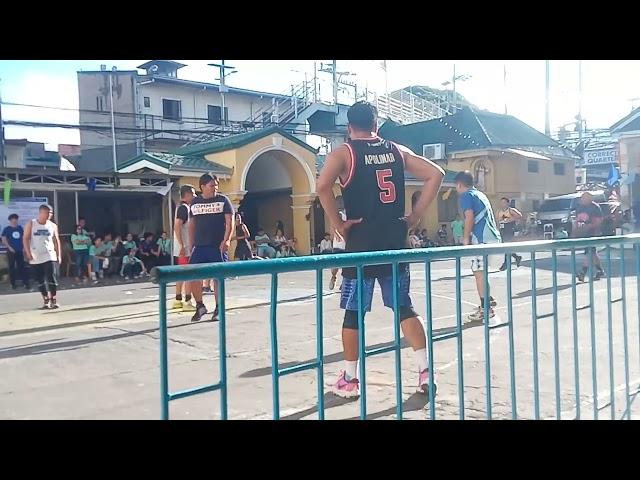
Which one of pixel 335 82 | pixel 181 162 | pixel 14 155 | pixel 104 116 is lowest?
pixel 181 162

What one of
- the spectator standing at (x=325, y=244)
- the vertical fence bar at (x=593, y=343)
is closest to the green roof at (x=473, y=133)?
the spectator standing at (x=325, y=244)

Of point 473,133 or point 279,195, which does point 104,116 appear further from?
point 473,133

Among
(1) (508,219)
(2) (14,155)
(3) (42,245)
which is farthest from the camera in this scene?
(2) (14,155)

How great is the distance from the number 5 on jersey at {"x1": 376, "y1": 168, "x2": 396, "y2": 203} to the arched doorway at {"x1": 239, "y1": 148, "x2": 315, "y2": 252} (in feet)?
60.0

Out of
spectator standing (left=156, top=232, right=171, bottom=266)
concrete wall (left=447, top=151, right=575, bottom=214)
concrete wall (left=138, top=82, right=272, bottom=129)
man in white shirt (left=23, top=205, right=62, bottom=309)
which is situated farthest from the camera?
concrete wall (left=138, top=82, right=272, bottom=129)

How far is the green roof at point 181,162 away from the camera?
19375 mm

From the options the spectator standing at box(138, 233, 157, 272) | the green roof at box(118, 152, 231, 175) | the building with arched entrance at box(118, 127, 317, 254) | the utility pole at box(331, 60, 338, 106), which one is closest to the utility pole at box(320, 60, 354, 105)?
the utility pole at box(331, 60, 338, 106)

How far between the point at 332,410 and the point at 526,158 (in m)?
33.1

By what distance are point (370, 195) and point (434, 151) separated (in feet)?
103

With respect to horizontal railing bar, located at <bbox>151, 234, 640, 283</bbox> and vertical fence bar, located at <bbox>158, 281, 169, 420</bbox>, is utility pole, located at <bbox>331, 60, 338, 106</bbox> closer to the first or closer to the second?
horizontal railing bar, located at <bbox>151, 234, 640, 283</bbox>

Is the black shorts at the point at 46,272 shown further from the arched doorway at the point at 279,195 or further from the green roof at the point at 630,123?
the green roof at the point at 630,123

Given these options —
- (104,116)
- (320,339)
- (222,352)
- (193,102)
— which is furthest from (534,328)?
(104,116)

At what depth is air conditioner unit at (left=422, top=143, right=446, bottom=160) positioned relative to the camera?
114 ft

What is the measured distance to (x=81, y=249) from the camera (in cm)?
1714
